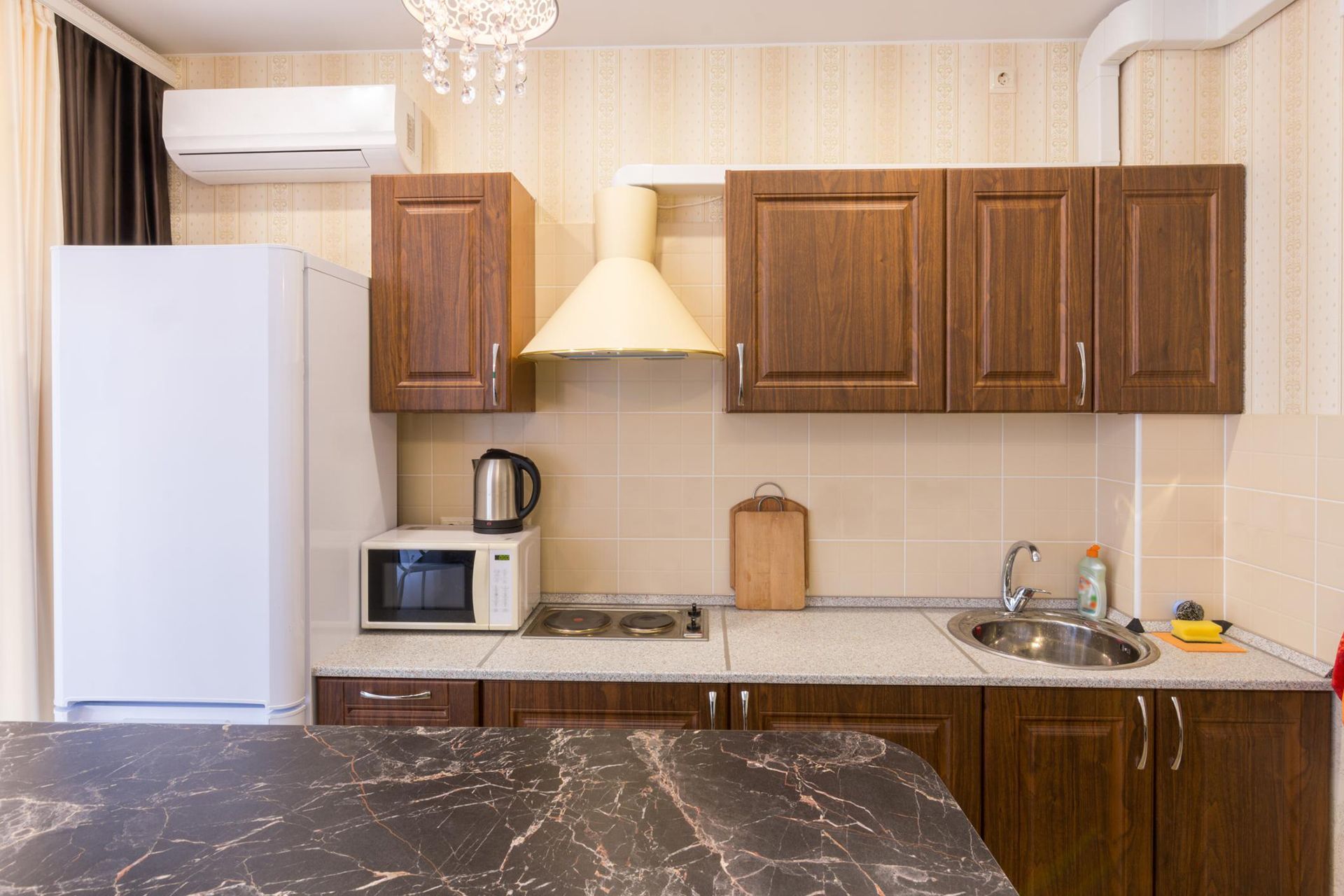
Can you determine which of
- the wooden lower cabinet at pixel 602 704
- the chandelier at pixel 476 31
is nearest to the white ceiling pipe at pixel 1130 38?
the chandelier at pixel 476 31

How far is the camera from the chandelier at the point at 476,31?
133 centimetres

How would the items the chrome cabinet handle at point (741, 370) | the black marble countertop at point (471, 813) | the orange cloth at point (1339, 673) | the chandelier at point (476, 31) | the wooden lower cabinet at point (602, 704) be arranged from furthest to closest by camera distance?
the chrome cabinet handle at point (741, 370), the wooden lower cabinet at point (602, 704), the orange cloth at point (1339, 673), the chandelier at point (476, 31), the black marble countertop at point (471, 813)

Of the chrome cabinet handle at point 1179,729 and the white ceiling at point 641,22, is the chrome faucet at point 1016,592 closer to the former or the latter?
the chrome cabinet handle at point 1179,729

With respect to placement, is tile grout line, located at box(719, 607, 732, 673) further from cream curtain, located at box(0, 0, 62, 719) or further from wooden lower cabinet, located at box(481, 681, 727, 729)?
cream curtain, located at box(0, 0, 62, 719)

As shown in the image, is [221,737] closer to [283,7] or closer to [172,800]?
[172,800]

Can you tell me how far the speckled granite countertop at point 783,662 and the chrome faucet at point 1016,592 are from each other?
1.00 ft

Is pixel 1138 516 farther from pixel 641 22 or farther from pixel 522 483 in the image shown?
pixel 641 22

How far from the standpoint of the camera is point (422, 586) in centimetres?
225

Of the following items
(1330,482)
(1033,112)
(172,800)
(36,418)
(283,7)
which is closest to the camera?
(172,800)

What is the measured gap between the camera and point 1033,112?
8.25 ft

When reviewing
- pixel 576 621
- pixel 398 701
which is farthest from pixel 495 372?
pixel 398 701

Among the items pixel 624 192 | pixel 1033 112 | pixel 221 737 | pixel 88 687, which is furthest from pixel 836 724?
pixel 1033 112

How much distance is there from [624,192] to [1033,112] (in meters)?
1.38

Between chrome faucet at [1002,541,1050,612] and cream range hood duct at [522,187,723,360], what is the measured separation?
45.6 inches
